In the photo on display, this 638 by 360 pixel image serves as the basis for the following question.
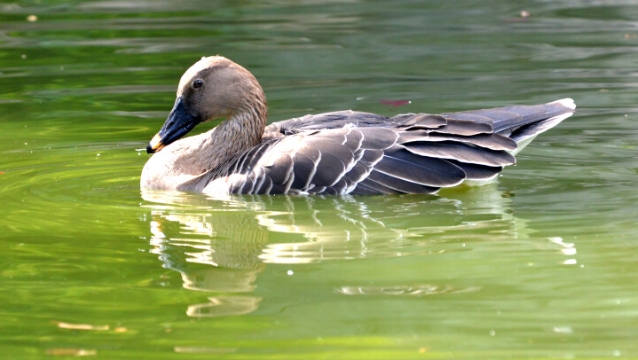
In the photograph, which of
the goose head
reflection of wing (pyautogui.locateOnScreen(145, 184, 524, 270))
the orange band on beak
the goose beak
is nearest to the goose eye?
the goose head

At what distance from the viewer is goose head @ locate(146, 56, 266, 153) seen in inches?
367

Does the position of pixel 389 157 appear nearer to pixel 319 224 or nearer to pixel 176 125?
pixel 319 224

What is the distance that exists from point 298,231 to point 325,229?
19cm

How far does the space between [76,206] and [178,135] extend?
130 centimetres

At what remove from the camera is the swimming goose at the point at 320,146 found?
8.55 m

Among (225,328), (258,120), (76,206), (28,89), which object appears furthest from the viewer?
(28,89)

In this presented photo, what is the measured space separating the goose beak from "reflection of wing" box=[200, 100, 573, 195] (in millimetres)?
772

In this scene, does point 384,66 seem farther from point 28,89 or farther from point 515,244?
point 515,244

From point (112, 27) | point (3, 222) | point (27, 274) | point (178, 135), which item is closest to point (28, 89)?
point (112, 27)

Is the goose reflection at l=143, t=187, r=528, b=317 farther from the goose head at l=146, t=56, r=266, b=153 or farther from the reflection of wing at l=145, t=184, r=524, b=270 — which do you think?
the goose head at l=146, t=56, r=266, b=153

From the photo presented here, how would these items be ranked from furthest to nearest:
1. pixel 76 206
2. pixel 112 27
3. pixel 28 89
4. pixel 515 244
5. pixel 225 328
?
pixel 112 27
pixel 28 89
pixel 76 206
pixel 515 244
pixel 225 328

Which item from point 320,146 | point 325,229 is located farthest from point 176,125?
point 325,229

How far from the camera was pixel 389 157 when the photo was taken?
339 inches

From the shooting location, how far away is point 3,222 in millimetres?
8023
